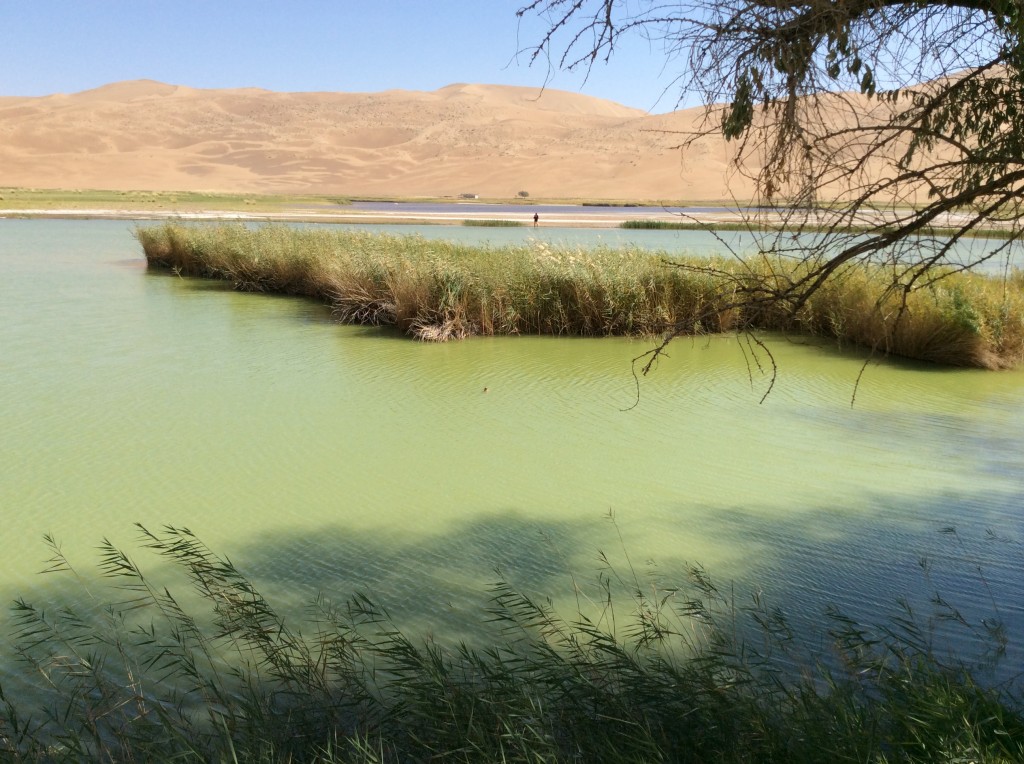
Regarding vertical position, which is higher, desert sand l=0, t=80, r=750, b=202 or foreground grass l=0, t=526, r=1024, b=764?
desert sand l=0, t=80, r=750, b=202

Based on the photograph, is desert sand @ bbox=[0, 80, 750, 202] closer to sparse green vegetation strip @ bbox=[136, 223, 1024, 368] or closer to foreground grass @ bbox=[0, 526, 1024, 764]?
sparse green vegetation strip @ bbox=[136, 223, 1024, 368]

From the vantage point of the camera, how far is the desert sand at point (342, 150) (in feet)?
292

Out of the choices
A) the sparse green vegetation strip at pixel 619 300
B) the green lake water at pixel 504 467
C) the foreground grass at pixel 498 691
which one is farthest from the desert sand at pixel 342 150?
the foreground grass at pixel 498 691

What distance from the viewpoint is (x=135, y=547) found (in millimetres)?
4555

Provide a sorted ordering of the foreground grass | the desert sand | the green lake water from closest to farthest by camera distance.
Result: the foreground grass
the green lake water
the desert sand

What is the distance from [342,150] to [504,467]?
11152 cm

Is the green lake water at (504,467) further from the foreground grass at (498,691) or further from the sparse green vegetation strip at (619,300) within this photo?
the sparse green vegetation strip at (619,300)

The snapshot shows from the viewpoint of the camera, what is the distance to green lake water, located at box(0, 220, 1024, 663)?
14.2 feet

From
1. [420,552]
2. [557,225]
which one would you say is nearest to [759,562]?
[420,552]

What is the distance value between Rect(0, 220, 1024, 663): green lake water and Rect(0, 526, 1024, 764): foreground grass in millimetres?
365

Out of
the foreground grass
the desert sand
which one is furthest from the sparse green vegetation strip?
the desert sand

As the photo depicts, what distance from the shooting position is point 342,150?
11156 cm

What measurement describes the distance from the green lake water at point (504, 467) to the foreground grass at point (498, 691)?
37 centimetres

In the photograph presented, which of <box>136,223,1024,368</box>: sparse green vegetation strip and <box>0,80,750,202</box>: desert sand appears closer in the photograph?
<box>136,223,1024,368</box>: sparse green vegetation strip
